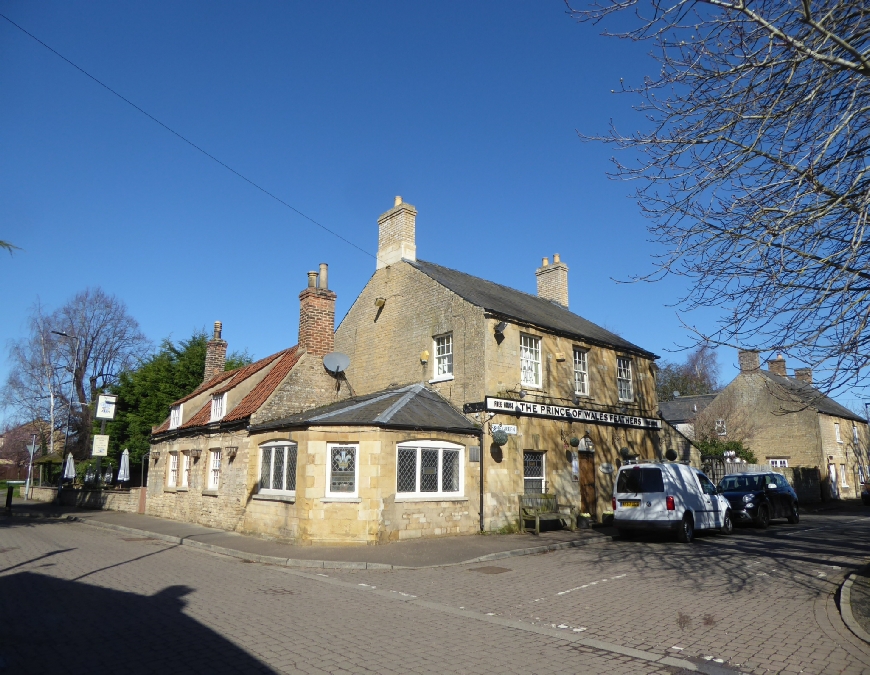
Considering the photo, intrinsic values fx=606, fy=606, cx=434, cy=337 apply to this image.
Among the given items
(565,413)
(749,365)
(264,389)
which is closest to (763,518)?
(565,413)

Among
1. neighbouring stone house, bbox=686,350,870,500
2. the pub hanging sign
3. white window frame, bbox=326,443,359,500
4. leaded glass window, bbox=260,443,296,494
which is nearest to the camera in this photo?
white window frame, bbox=326,443,359,500

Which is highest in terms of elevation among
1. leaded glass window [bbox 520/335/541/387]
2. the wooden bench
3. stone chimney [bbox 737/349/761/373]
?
leaded glass window [bbox 520/335/541/387]

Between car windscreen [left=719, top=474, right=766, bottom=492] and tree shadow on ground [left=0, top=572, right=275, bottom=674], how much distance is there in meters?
18.2

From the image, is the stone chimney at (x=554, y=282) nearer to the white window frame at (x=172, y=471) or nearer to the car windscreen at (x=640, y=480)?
the car windscreen at (x=640, y=480)

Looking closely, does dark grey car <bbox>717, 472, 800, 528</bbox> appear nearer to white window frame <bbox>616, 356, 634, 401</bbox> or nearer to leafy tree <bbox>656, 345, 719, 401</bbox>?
white window frame <bbox>616, 356, 634, 401</bbox>

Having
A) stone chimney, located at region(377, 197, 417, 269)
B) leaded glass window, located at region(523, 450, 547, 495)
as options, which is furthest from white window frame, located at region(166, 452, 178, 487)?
leaded glass window, located at region(523, 450, 547, 495)

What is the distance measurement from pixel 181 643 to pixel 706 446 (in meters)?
32.8

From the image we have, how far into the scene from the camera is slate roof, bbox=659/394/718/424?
42.7m

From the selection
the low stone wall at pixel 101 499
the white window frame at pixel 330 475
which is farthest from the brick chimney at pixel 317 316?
the low stone wall at pixel 101 499

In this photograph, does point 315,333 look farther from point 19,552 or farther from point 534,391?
point 19,552

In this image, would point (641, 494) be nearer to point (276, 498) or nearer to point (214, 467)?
point (276, 498)

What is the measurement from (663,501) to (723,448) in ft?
70.6

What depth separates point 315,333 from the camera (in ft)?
67.7

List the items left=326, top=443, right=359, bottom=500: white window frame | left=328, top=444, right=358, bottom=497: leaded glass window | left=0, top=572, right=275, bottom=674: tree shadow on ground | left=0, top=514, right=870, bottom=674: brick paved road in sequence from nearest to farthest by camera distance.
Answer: left=0, top=572, right=275, bottom=674: tree shadow on ground
left=0, top=514, right=870, bottom=674: brick paved road
left=326, top=443, right=359, bottom=500: white window frame
left=328, top=444, right=358, bottom=497: leaded glass window
